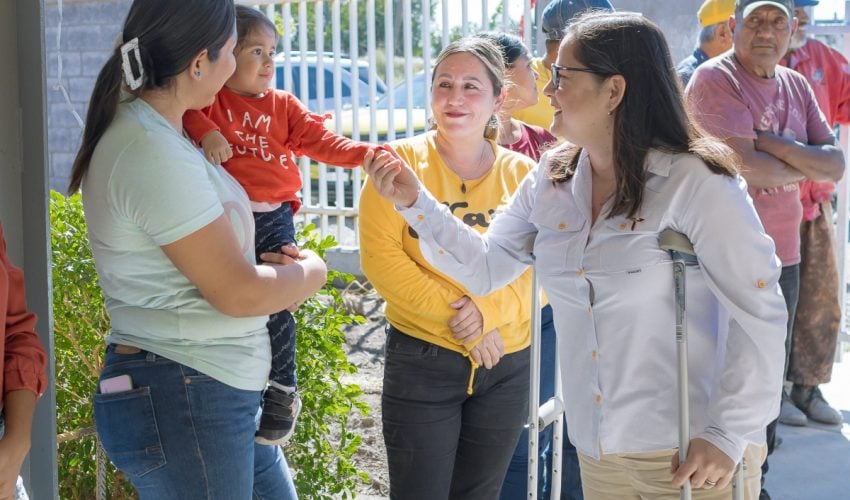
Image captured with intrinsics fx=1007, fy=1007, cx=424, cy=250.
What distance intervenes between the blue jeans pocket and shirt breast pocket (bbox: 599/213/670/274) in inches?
45.1

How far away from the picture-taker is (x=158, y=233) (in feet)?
7.45

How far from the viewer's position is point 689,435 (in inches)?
95.7

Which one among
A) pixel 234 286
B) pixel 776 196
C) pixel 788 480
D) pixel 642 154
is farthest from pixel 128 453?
pixel 788 480

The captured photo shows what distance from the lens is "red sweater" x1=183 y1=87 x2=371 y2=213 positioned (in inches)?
125

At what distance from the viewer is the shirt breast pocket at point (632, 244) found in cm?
243

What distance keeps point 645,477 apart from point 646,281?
1.60ft

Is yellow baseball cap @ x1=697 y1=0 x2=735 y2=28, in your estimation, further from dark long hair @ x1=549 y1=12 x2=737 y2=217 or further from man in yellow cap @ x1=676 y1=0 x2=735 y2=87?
dark long hair @ x1=549 y1=12 x2=737 y2=217

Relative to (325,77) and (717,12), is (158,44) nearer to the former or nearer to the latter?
(717,12)

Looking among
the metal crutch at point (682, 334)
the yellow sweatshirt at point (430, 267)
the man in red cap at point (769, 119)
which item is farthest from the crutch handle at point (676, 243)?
the man in red cap at point (769, 119)

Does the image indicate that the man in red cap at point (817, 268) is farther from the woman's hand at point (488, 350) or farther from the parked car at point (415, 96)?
the parked car at point (415, 96)

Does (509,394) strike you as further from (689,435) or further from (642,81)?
(642,81)

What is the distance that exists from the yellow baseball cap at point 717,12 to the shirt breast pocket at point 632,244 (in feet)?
11.1

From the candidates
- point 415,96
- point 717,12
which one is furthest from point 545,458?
point 415,96

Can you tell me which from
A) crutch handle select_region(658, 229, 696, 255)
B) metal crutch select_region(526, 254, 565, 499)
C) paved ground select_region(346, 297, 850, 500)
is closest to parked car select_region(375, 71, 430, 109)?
paved ground select_region(346, 297, 850, 500)
